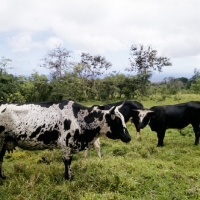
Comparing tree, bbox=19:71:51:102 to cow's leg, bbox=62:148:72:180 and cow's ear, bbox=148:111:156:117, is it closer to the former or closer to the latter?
cow's ear, bbox=148:111:156:117

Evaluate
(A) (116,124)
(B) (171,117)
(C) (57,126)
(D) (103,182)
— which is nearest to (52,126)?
(C) (57,126)

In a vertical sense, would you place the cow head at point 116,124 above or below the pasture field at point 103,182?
above

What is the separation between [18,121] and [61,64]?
2925cm

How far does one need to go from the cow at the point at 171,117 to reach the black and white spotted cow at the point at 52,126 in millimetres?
4457

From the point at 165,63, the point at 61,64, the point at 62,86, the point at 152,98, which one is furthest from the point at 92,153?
the point at 165,63

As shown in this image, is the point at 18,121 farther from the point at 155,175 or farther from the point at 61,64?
the point at 61,64

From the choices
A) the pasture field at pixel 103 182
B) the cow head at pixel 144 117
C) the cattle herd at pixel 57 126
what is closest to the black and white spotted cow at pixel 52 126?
the cattle herd at pixel 57 126

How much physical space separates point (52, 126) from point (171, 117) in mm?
5990

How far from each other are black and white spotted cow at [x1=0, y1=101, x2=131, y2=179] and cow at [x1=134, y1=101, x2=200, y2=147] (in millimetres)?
4457

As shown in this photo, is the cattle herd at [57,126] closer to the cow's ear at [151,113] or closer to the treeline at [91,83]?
the cow's ear at [151,113]

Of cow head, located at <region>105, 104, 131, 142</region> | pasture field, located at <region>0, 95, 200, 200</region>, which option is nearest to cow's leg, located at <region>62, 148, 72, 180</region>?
pasture field, located at <region>0, 95, 200, 200</region>

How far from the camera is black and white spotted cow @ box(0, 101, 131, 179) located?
6.16m

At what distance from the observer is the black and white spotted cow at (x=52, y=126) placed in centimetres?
616

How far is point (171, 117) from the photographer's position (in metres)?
10.7
